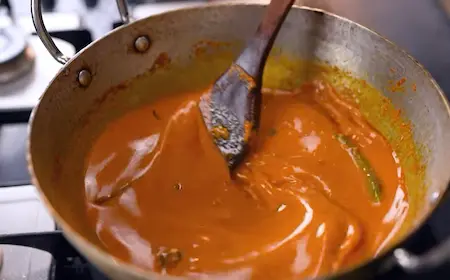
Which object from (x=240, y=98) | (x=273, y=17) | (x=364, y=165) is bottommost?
(x=364, y=165)

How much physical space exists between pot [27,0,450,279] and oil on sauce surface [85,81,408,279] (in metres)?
0.04

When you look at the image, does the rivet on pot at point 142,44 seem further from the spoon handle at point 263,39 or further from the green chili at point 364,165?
the green chili at point 364,165

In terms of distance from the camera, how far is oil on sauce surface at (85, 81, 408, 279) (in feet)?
2.39

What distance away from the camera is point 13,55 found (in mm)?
920

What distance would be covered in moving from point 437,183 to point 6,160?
0.66m

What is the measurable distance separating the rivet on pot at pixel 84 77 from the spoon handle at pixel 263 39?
23 centimetres

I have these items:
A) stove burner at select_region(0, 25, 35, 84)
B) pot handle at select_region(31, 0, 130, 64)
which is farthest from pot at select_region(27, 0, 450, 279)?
stove burner at select_region(0, 25, 35, 84)

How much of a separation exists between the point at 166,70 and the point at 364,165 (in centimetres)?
37

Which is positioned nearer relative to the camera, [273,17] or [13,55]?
[273,17]

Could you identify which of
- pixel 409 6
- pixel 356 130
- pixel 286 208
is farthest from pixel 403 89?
pixel 409 6

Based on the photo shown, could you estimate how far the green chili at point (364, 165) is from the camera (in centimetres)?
83

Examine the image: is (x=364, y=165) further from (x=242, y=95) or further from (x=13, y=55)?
(x=13, y=55)

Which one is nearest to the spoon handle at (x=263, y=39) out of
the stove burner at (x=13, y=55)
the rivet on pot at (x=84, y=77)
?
the rivet on pot at (x=84, y=77)

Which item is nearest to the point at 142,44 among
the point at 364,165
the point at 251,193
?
the point at 251,193
